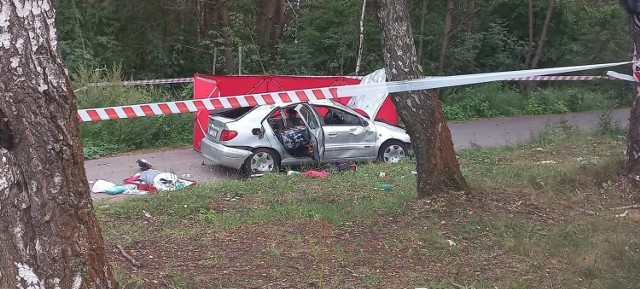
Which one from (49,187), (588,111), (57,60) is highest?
(57,60)

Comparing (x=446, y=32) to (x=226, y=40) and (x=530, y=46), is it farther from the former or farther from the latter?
(x=226, y=40)

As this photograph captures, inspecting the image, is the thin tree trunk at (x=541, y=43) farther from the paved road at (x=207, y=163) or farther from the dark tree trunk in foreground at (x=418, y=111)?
the dark tree trunk in foreground at (x=418, y=111)

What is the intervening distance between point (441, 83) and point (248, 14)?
62.7 ft

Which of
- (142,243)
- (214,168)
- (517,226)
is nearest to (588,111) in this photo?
(214,168)

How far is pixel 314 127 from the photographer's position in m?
11.2

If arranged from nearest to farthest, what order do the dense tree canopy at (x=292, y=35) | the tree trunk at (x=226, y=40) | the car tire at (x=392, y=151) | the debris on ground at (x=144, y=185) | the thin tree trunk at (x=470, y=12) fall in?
the debris on ground at (x=144, y=185)
the car tire at (x=392, y=151)
the tree trunk at (x=226, y=40)
the dense tree canopy at (x=292, y=35)
the thin tree trunk at (x=470, y=12)

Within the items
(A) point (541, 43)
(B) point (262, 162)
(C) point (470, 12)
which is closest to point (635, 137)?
(B) point (262, 162)

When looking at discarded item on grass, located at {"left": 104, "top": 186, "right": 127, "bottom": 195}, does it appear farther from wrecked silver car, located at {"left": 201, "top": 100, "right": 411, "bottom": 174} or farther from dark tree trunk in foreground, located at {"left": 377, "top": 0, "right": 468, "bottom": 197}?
dark tree trunk in foreground, located at {"left": 377, "top": 0, "right": 468, "bottom": 197}

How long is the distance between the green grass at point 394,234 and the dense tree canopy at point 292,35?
15.0 metres

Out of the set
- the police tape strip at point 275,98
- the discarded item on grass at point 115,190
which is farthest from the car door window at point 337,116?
the discarded item on grass at point 115,190

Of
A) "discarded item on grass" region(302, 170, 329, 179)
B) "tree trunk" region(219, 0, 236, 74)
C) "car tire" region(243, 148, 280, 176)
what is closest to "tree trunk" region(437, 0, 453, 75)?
"tree trunk" region(219, 0, 236, 74)

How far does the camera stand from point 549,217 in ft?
20.6

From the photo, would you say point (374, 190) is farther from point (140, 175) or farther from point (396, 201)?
point (140, 175)

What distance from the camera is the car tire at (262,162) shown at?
11172 mm
